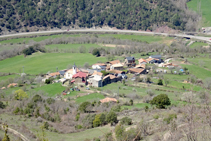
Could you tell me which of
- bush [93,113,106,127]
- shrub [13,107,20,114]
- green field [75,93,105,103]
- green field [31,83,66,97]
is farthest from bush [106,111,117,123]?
green field [31,83,66,97]

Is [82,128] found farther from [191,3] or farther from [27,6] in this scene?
[191,3]

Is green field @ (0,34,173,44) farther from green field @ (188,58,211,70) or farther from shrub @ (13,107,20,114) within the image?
shrub @ (13,107,20,114)

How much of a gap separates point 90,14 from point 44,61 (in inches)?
2063

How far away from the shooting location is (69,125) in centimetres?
2952

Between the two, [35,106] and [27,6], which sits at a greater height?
[27,6]

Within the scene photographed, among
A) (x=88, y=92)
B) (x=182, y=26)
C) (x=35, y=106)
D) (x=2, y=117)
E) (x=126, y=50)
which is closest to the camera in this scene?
(x=2, y=117)

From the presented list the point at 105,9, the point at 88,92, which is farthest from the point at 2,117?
the point at 105,9

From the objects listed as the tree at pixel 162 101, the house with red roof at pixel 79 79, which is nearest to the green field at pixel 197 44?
the house with red roof at pixel 79 79

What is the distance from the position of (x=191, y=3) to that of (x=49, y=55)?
77321mm

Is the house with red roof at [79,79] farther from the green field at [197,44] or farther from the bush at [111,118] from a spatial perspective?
the green field at [197,44]

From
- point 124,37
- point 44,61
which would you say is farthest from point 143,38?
point 44,61

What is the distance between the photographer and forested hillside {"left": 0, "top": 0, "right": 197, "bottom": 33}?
371ft

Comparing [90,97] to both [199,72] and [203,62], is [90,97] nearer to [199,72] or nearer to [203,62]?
[199,72]

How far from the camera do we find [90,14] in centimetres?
12306
